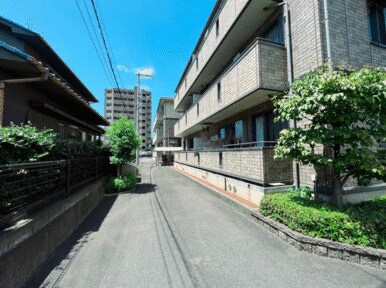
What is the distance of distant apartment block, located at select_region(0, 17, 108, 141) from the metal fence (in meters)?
2.07

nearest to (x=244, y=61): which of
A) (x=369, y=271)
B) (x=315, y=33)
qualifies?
(x=315, y=33)

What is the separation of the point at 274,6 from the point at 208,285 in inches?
348

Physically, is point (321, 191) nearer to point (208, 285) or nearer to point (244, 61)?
point (208, 285)

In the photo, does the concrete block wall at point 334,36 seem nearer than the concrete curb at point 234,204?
Yes

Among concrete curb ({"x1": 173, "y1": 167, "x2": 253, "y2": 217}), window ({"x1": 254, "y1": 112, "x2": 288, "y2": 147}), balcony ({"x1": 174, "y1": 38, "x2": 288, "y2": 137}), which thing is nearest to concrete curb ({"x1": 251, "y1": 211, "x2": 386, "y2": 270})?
concrete curb ({"x1": 173, "y1": 167, "x2": 253, "y2": 217})

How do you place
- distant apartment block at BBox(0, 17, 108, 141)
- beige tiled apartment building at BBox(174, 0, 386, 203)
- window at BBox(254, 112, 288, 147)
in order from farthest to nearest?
1. window at BBox(254, 112, 288, 147)
2. beige tiled apartment building at BBox(174, 0, 386, 203)
3. distant apartment block at BBox(0, 17, 108, 141)

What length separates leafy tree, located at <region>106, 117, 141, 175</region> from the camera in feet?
31.8

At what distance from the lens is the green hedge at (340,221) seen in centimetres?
335

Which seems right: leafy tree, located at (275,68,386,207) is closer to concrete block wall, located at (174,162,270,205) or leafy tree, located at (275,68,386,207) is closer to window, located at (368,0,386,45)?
concrete block wall, located at (174,162,270,205)

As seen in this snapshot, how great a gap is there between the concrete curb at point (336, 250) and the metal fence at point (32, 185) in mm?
5373

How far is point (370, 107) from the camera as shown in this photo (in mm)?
3680

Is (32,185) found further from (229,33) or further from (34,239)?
(229,33)

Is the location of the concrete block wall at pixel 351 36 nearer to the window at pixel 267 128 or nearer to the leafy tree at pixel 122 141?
the window at pixel 267 128

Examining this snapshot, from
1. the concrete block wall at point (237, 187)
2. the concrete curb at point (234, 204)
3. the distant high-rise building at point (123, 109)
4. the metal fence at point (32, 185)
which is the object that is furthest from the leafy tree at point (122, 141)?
the distant high-rise building at point (123, 109)
